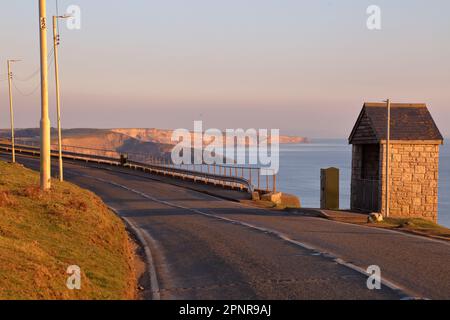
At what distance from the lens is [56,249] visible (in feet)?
41.8

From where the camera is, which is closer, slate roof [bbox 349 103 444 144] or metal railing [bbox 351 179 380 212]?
metal railing [bbox 351 179 380 212]

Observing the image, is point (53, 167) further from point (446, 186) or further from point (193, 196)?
point (446, 186)

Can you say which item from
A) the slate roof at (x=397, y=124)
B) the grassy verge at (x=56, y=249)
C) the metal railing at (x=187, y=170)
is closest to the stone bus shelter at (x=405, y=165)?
the slate roof at (x=397, y=124)

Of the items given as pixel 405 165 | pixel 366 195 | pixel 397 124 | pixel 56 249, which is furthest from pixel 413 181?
pixel 56 249

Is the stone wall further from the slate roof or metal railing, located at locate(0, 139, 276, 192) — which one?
metal railing, located at locate(0, 139, 276, 192)

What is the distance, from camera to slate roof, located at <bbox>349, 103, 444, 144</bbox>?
1223 inches

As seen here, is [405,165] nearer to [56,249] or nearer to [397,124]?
[397,124]

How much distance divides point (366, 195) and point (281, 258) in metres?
19.2

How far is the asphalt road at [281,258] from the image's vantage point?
10547 millimetres

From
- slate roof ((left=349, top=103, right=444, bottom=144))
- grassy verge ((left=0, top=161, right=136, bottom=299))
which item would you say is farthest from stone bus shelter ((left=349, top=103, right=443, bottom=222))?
grassy verge ((left=0, top=161, right=136, bottom=299))

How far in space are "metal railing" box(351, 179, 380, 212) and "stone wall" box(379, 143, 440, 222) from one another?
758 millimetres
